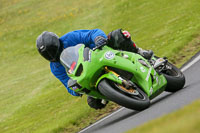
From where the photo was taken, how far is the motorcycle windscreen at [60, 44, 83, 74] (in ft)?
22.3

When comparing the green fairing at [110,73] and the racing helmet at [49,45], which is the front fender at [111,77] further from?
the racing helmet at [49,45]

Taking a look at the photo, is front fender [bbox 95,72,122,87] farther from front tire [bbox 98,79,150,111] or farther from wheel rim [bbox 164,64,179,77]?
wheel rim [bbox 164,64,179,77]

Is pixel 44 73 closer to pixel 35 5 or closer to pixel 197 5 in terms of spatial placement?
pixel 197 5

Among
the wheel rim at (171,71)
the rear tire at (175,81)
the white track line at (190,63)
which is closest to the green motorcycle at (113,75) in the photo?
the rear tire at (175,81)

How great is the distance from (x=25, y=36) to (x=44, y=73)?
48.1ft

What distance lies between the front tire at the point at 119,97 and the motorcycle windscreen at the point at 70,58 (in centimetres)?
64

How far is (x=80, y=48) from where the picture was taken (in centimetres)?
691

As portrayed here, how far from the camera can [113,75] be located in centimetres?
636

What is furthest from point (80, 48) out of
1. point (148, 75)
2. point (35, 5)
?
point (35, 5)

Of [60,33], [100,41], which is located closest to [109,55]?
[100,41]

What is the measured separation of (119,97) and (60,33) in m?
25.6

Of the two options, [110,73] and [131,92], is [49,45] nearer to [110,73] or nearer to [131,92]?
[110,73]

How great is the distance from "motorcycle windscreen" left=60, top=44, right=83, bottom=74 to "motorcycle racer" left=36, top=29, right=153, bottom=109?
0.33 meters

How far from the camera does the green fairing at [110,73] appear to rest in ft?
21.4
